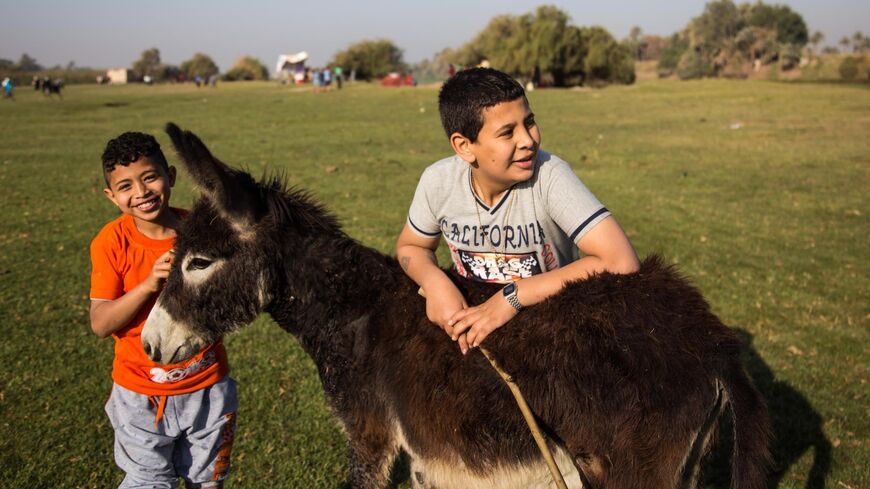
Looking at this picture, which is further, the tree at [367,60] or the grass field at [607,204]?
the tree at [367,60]

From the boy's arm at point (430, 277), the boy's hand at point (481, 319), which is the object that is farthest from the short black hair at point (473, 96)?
the boy's hand at point (481, 319)

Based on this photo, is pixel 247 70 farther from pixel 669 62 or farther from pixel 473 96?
pixel 473 96

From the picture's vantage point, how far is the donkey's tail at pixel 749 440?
96.6 inches

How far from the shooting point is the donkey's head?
297cm

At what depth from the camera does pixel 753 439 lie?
2.46 m

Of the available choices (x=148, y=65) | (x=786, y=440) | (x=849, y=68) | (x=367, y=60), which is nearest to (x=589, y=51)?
(x=849, y=68)

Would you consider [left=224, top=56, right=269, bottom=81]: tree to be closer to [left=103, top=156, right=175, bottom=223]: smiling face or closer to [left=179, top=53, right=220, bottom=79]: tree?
[left=179, top=53, right=220, bottom=79]: tree

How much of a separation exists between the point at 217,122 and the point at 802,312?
29632 mm

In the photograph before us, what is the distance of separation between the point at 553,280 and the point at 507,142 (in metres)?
0.73

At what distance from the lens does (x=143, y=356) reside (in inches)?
139

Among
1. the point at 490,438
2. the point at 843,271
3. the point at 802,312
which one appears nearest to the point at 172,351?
the point at 490,438

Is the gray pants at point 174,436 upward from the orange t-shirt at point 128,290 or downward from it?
downward

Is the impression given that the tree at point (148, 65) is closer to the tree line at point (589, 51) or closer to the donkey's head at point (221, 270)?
the tree line at point (589, 51)

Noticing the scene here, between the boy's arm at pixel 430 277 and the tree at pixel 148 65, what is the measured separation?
153 meters
